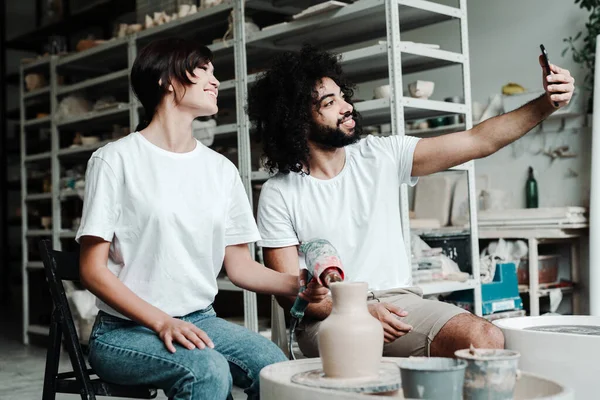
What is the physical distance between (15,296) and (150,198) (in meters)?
9.31

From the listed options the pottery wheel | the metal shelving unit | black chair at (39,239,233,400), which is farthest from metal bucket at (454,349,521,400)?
the metal shelving unit

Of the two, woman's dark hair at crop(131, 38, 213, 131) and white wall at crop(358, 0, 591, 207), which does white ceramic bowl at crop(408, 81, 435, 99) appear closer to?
white wall at crop(358, 0, 591, 207)

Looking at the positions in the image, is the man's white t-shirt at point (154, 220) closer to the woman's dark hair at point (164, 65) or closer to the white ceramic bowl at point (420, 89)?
the woman's dark hair at point (164, 65)

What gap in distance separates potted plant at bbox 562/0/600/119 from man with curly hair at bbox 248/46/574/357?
2.72 metres

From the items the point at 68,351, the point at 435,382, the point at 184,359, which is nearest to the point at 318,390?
the point at 435,382

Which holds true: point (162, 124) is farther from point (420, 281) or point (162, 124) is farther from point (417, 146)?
point (420, 281)

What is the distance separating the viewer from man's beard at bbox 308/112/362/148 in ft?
8.59

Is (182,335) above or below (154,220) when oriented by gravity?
below

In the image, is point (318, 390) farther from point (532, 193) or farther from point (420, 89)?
point (532, 193)

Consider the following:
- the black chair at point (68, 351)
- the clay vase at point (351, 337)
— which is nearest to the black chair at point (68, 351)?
the black chair at point (68, 351)

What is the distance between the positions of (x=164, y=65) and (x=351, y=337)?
101 centimetres

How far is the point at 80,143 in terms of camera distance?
5.79 metres

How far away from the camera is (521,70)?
17.8 ft

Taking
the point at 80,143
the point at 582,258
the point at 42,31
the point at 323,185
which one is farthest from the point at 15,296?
the point at 323,185
